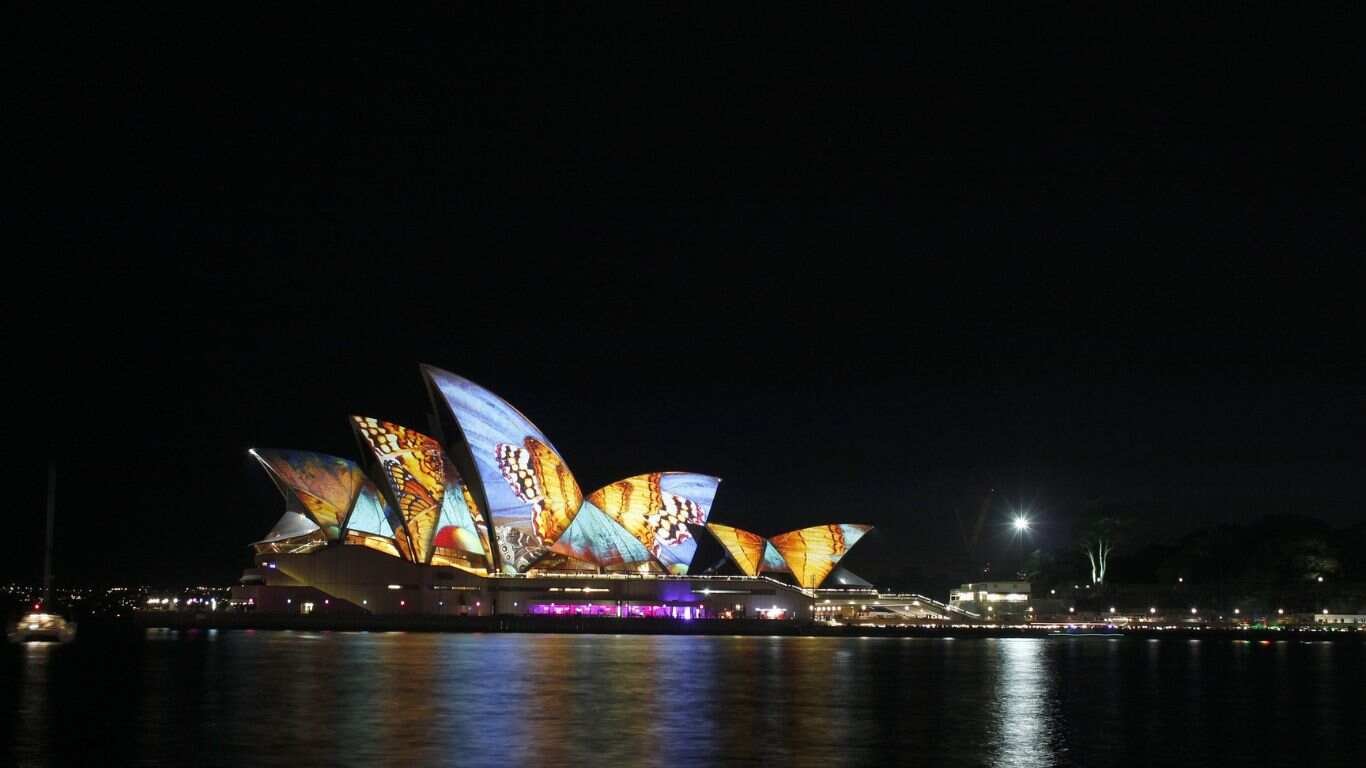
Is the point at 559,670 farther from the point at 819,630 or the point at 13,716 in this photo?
the point at 819,630

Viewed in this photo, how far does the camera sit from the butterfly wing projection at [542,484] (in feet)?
272

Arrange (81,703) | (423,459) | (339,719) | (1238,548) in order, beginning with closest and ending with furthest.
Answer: (339,719) < (81,703) < (423,459) < (1238,548)

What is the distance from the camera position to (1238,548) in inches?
4678

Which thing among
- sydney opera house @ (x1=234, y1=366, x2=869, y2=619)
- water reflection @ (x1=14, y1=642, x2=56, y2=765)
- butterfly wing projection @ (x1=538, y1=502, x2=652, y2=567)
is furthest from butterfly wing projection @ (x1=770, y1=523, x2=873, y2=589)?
water reflection @ (x1=14, y1=642, x2=56, y2=765)

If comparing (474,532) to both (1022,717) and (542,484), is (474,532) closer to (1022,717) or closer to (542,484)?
(542,484)

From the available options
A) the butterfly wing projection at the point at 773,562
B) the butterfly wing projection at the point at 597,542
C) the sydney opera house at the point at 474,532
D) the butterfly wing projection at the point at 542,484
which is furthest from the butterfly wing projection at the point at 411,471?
the butterfly wing projection at the point at 773,562

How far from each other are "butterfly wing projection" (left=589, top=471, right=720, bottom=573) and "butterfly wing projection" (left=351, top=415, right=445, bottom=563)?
12.0m

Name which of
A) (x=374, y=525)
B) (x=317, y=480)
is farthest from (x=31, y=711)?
(x=374, y=525)

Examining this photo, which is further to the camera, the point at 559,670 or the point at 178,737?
the point at 559,670

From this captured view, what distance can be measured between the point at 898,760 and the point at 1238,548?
10199 cm

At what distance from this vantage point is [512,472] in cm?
8281

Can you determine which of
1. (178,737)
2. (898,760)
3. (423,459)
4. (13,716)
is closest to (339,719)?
(178,737)

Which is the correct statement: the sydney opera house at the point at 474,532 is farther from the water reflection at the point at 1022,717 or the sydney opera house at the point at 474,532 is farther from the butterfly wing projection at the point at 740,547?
the water reflection at the point at 1022,717

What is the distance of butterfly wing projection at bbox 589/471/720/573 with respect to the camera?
91875 millimetres
